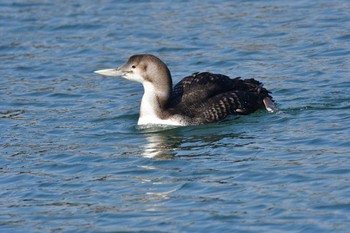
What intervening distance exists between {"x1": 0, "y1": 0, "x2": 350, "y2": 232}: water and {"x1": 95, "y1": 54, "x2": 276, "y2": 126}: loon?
0.15 metres

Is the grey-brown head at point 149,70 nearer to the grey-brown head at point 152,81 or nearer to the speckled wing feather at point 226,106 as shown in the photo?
the grey-brown head at point 152,81

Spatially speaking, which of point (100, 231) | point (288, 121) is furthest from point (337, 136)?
point (100, 231)

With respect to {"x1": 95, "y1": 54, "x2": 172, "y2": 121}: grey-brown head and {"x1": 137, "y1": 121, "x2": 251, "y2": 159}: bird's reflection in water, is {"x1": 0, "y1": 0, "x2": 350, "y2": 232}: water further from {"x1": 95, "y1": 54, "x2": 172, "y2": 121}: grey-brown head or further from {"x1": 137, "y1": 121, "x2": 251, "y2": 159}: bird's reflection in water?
{"x1": 95, "y1": 54, "x2": 172, "y2": 121}: grey-brown head

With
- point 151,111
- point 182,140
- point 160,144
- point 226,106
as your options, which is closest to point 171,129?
point 151,111

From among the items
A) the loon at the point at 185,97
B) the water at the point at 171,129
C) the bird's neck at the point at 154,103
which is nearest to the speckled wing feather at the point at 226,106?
the loon at the point at 185,97

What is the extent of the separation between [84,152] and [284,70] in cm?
421

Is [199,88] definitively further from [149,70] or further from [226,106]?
[149,70]

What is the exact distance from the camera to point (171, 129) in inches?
490

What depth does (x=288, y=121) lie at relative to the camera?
12.3 metres

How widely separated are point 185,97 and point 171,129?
1.55 ft

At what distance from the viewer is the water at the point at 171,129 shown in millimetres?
9445

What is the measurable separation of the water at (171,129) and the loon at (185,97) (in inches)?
6.0

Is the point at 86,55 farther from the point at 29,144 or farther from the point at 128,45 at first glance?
the point at 29,144

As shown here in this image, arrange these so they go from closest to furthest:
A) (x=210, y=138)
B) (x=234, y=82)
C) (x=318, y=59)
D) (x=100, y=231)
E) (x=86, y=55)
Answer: (x=100, y=231) < (x=210, y=138) < (x=234, y=82) < (x=318, y=59) < (x=86, y=55)
